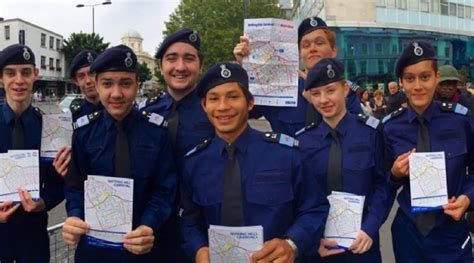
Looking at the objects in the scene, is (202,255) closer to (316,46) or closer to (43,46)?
(316,46)

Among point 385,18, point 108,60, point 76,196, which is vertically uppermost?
point 385,18

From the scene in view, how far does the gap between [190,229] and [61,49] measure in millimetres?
72163

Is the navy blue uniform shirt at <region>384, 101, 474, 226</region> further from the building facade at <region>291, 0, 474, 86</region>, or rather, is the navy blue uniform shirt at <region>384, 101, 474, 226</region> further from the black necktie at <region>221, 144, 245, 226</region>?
the building facade at <region>291, 0, 474, 86</region>

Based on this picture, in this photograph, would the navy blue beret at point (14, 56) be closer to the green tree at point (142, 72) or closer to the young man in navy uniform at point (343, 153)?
the green tree at point (142, 72)

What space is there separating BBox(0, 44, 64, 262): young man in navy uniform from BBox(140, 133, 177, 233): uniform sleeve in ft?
2.66

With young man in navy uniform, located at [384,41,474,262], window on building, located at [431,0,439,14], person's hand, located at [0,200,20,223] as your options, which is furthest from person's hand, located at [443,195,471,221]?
window on building, located at [431,0,439,14]

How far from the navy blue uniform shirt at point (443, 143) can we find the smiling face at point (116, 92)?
1593 millimetres

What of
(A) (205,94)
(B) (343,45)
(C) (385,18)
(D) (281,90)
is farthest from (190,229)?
(C) (385,18)

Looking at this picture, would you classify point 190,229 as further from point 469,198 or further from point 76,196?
point 469,198

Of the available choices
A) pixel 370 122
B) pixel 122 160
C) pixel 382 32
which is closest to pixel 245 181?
pixel 122 160

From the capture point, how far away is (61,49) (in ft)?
227

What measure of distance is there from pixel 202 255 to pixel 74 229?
0.67 metres

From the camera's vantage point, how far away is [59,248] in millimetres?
3689

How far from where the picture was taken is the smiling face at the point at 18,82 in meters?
3.08
